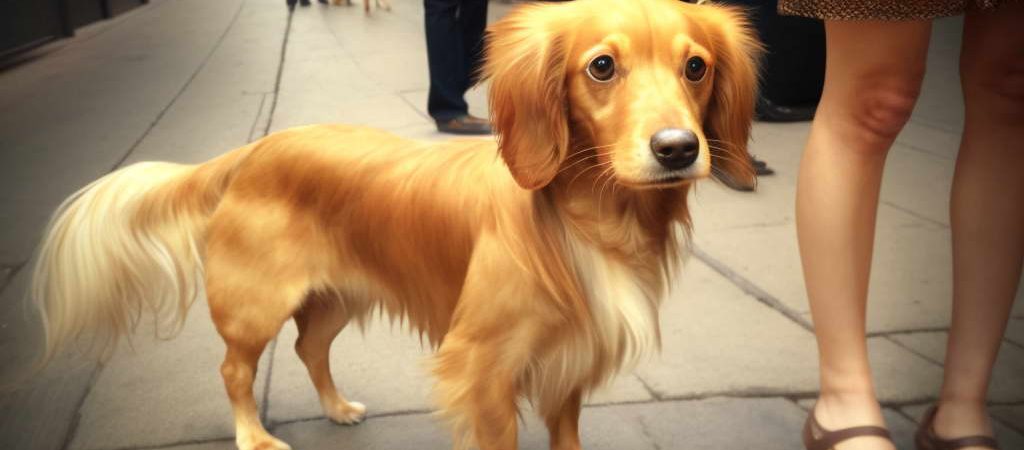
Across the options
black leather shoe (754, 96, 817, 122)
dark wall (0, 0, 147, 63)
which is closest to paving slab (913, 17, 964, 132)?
black leather shoe (754, 96, 817, 122)

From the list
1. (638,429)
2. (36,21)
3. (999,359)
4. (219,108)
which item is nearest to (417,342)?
(638,429)

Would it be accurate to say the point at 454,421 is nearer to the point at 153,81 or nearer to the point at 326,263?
the point at 326,263

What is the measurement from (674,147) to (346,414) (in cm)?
140

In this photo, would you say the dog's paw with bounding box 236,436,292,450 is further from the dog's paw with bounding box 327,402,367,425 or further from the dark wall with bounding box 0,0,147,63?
the dark wall with bounding box 0,0,147,63

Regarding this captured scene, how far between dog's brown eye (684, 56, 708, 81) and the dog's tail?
4.15 feet

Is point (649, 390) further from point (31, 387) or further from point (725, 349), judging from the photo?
Result: point (31, 387)

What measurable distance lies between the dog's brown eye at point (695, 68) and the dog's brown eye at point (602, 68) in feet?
0.48

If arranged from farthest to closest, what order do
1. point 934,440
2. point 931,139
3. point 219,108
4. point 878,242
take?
point 219,108 → point 931,139 → point 878,242 → point 934,440

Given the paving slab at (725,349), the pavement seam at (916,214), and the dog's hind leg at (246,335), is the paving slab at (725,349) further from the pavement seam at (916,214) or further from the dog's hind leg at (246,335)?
the pavement seam at (916,214)

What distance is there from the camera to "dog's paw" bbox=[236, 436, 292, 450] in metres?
2.52

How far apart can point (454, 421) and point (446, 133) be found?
3720 mm

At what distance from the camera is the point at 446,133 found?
571 cm

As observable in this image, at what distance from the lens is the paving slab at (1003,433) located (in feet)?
8.16

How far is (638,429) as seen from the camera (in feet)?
8.59
